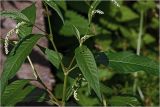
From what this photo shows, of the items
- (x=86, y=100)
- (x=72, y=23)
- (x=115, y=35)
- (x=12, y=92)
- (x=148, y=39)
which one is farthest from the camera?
(x=148, y=39)

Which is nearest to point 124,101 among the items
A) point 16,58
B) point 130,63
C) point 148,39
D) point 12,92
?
point 130,63

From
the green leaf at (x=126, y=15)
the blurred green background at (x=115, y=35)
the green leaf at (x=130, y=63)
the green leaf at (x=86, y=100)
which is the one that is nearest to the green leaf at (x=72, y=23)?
the blurred green background at (x=115, y=35)

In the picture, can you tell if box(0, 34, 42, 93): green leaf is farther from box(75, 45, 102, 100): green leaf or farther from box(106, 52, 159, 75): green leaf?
box(106, 52, 159, 75): green leaf

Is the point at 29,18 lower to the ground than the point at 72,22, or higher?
higher

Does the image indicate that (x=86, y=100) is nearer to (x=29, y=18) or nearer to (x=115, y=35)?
(x=115, y=35)

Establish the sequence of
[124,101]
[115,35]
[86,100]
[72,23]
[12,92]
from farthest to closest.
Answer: [115,35] < [72,23] < [86,100] < [124,101] < [12,92]

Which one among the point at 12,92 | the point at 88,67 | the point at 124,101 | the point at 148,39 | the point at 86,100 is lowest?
the point at 86,100

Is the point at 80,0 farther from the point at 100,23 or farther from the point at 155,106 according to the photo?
the point at 155,106

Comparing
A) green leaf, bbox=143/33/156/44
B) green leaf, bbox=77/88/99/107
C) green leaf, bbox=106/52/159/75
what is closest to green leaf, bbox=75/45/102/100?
green leaf, bbox=106/52/159/75
